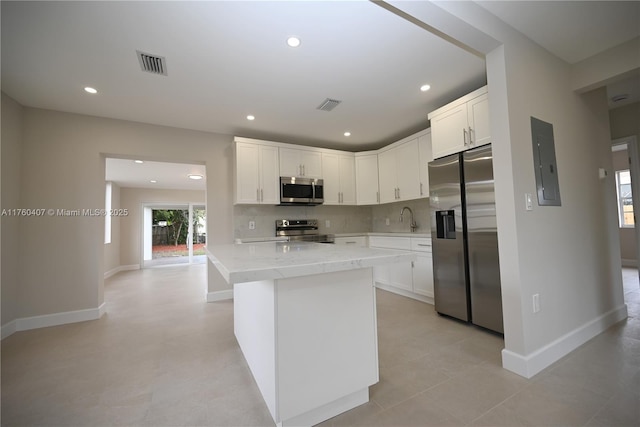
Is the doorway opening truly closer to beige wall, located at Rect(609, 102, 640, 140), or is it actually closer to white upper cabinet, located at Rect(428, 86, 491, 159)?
white upper cabinet, located at Rect(428, 86, 491, 159)

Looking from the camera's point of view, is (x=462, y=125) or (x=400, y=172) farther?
(x=400, y=172)

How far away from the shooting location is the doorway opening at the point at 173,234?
24.8 ft

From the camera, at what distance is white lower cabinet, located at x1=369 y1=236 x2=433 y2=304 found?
10.6 feet

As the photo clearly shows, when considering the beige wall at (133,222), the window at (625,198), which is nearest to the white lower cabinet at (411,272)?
the window at (625,198)

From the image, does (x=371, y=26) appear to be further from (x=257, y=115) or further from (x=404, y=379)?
(x=404, y=379)

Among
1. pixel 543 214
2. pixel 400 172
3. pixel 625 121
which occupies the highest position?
pixel 625 121

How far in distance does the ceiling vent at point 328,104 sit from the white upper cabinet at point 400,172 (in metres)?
1.31

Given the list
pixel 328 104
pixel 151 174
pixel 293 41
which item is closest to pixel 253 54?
pixel 293 41

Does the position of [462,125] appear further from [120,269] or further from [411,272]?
[120,269]

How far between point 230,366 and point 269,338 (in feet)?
3.03

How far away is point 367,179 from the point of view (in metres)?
4.46

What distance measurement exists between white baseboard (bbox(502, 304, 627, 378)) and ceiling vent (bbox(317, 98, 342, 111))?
2.81m

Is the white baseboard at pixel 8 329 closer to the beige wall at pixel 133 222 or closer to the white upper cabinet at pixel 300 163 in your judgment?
the white upper cabinet at pixel 300 163

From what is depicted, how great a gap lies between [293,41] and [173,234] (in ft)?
25.1
